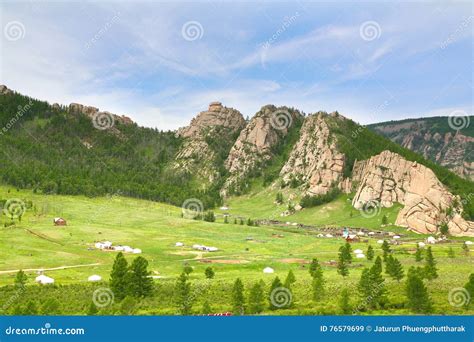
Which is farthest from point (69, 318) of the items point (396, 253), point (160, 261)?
point (396, 253)

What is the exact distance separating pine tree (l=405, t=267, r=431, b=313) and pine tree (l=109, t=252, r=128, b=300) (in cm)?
3777

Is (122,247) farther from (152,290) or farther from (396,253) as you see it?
(396,253)

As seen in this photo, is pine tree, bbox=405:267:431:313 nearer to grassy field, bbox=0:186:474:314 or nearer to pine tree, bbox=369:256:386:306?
grassy field, bbox=0:186:474:314

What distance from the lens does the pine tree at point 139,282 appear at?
60875mm

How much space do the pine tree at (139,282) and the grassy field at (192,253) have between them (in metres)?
3.84

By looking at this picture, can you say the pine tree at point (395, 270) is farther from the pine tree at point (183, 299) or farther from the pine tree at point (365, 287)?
the pine tree at point (183, 299)

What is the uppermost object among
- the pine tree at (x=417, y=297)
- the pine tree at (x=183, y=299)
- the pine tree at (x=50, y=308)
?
the pine tree at (x=417, y=297)

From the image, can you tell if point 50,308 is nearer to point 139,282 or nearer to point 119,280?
point 119,280

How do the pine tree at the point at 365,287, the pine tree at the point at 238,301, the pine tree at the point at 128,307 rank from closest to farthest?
the pine tree at the point at 128,307 → the pine tree at the point at 238,301 → the pine tree at the point at 365,287

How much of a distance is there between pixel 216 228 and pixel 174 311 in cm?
12174

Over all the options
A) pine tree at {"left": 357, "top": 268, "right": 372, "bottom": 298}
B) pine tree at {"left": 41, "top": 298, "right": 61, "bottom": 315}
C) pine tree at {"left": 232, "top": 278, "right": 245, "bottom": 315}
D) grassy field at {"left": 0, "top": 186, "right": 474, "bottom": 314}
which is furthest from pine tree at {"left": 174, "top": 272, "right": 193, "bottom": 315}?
pine tree at {"left": 357, "top": 268, "right": 372, "bottom": 298}

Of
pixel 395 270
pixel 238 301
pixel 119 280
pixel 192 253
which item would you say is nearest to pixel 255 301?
pixel 238 301

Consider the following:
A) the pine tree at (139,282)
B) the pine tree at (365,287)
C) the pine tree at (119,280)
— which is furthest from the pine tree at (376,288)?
the pine tree at (119,280)

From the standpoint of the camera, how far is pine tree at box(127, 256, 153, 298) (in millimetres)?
60875
